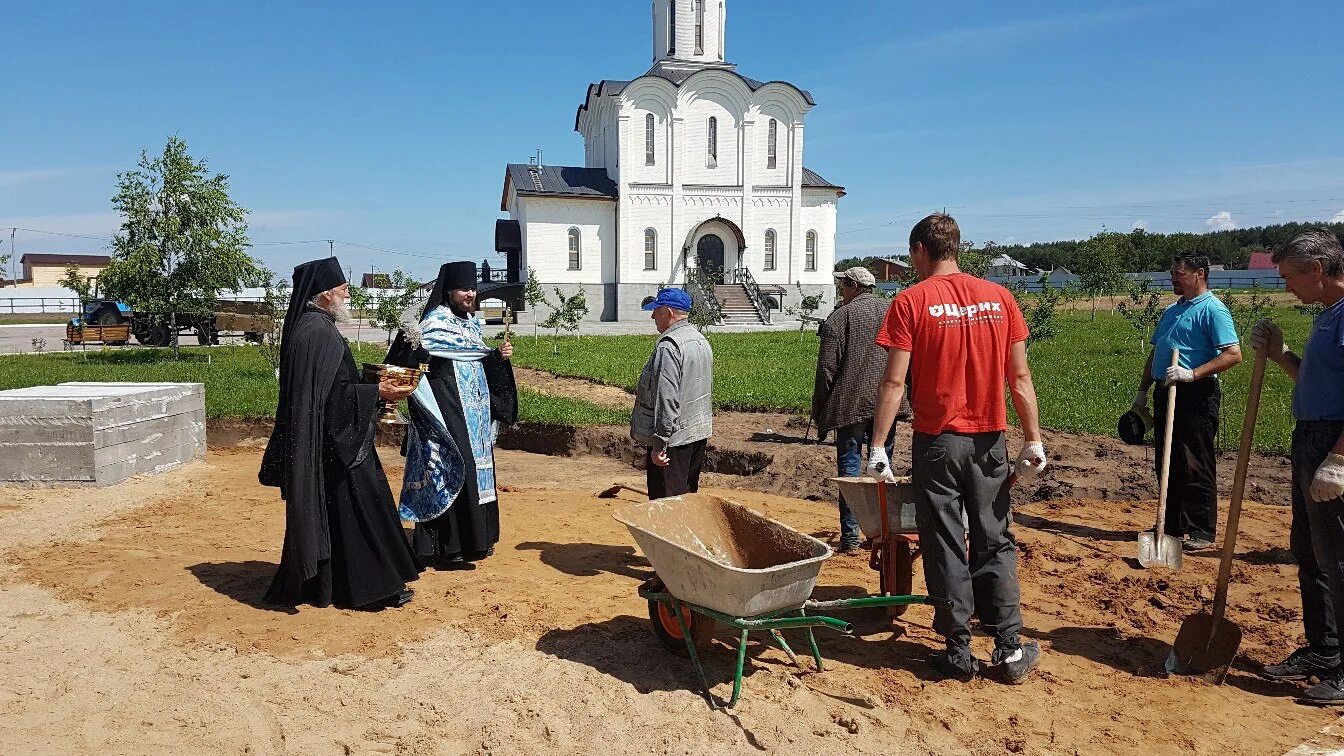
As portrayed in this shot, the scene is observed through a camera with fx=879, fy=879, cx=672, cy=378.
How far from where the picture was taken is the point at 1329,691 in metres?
4.13

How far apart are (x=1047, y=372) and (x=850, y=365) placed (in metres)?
12.1

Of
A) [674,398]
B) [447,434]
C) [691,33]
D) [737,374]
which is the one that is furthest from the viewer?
[691,33]

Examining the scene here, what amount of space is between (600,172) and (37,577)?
3638 centimetres

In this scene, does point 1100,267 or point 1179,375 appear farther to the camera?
point 1100,267

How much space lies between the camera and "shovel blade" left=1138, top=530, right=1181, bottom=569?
5.76m

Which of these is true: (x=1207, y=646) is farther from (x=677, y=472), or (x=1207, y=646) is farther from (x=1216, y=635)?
(x=677, y=472)

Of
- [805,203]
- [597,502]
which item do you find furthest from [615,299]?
[597,502]

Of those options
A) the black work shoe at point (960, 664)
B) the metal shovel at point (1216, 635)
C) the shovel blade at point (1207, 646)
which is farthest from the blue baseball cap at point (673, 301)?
the shovel blade at point (1207, 646)

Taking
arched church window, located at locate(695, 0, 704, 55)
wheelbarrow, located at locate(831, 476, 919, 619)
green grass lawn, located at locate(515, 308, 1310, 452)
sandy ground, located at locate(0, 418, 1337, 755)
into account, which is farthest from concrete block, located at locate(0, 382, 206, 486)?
arched church window, located at locate(695, 0, 704, 55)

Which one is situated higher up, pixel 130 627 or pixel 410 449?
pixel 410 449

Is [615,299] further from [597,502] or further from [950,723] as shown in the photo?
[950,723]

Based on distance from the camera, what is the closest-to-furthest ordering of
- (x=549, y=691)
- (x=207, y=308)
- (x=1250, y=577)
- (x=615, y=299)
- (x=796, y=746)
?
(x=796, y=746) < (x=549, y=691) < (x=1250, y=577) < (x=207, y=308) < (x=615, y=299)

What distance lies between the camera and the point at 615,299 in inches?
1533

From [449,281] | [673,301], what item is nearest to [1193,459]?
[673,301]
